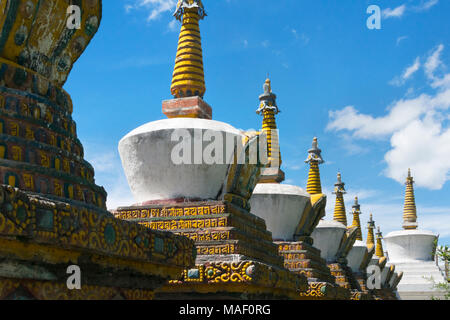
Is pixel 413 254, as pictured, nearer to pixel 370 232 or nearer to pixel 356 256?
pixel 370 232

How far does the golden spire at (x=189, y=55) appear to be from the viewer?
1112 cm

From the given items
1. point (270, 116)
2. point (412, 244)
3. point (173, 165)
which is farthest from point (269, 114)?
point (412, 244)

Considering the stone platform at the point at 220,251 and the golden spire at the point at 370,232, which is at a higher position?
the golden spire at the point at 370,232

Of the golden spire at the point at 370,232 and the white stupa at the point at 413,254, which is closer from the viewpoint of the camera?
the white stupa at the point at 413,254

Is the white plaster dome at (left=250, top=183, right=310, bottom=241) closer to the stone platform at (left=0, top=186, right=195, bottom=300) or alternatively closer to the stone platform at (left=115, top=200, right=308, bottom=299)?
the stone platform at (left=115, top=200, right=308, bottom=299)

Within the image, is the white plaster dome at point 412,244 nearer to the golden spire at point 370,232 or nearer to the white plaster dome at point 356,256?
the golden spire at point 370,232

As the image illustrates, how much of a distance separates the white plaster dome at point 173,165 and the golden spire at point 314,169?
1161 cm

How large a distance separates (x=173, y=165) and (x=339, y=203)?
22.3 m

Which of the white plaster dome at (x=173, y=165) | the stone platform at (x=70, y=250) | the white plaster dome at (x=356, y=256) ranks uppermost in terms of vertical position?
the white plaster dome at (x=173, y=165)

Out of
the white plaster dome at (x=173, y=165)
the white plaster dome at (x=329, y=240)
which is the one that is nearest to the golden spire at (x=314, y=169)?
the white plaster dome at (x=329, y=240)

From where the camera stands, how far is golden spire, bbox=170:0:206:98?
11.1m

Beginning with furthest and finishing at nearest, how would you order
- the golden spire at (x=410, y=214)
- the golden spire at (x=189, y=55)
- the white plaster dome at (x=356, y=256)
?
the golden spire at (x=410, y=214) → the white plaster dome at (x=356, y=256) → the golden spire at (x=189, y=55)

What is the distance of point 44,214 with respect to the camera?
318cm

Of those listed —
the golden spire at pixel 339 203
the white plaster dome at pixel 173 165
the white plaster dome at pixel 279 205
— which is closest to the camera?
the white plaster dome at pixel 173 165
